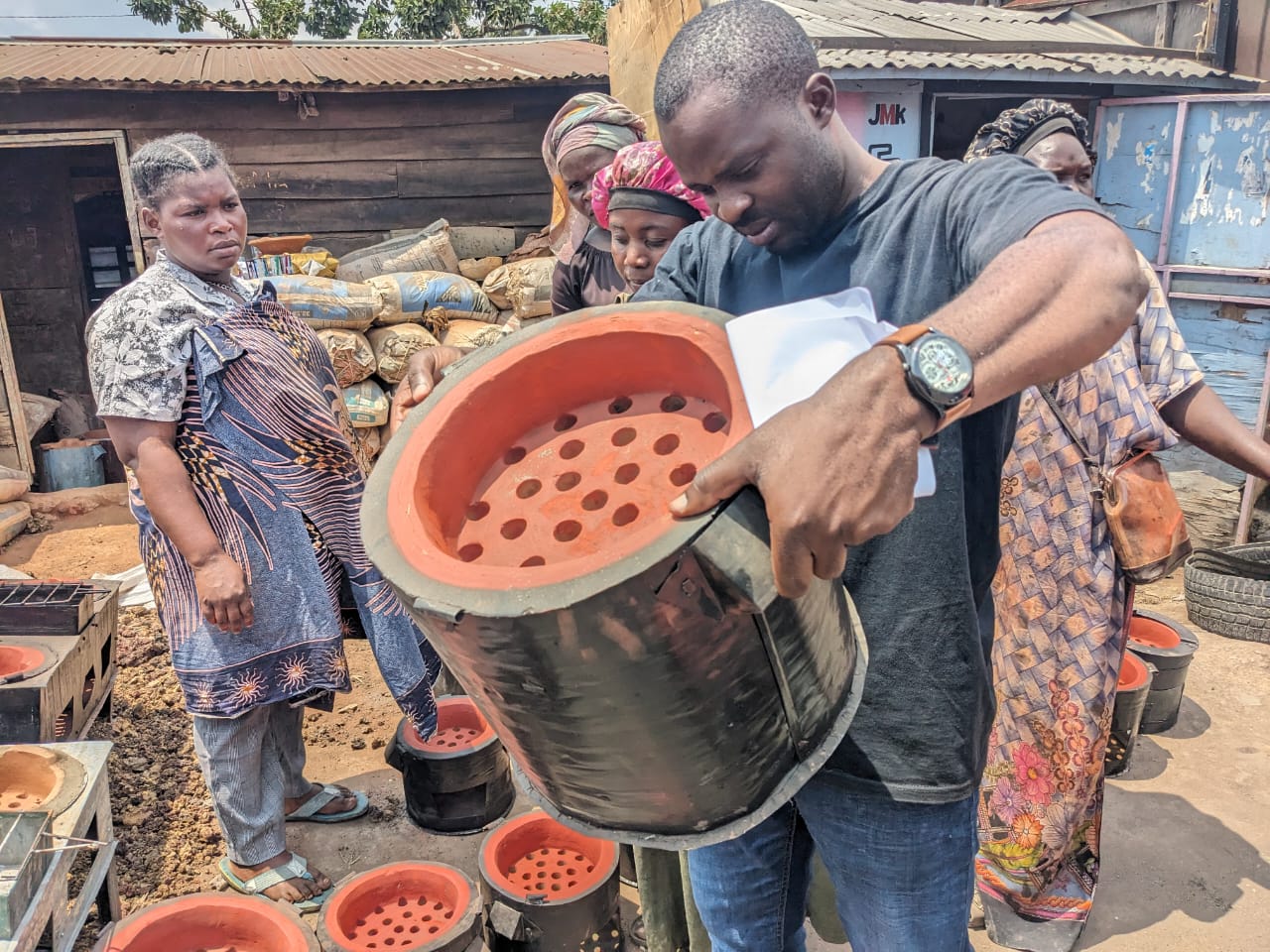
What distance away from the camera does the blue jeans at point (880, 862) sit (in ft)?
4.43

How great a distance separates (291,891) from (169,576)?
102 centimetres

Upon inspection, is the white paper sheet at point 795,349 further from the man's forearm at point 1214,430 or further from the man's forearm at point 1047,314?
the man's forearm at point 1214,430

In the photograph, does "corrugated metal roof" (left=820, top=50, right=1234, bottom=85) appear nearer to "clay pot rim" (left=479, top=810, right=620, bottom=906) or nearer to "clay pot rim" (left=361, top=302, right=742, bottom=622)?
"clay pot rim" (left=479, top=810, right=620, bottom=906)

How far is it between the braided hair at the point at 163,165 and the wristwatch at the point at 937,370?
231 centimetres

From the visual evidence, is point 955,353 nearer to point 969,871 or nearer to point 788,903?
point 969,871

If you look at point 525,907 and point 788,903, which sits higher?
point 788,903

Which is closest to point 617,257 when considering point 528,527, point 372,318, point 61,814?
point 528,527

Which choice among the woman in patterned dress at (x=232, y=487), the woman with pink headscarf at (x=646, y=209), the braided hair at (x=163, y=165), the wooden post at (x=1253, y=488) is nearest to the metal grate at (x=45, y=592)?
the woman in patterned dress at (x=232, y=487)

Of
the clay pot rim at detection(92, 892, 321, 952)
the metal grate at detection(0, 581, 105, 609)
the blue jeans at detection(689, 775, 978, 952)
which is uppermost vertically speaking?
the blue jeans at detection(689, 775, 978, 952)

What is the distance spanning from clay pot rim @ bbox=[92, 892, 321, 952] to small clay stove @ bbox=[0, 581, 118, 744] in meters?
0.98

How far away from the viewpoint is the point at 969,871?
1418mm

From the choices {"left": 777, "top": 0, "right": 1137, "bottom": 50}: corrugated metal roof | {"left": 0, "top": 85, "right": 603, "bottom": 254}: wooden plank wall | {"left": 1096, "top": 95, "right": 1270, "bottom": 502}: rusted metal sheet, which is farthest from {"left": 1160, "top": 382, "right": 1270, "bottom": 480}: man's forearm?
{"left": 0, "top": 85, "right": 603, "bottom": 254}: wooden plank wall

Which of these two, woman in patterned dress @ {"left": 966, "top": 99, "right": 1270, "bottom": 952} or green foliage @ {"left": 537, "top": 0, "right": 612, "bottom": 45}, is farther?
green foliage @ {"left": 537, "top": 0, "right": 612, "bottom": 45}

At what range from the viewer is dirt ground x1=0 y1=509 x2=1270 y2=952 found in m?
2.73
